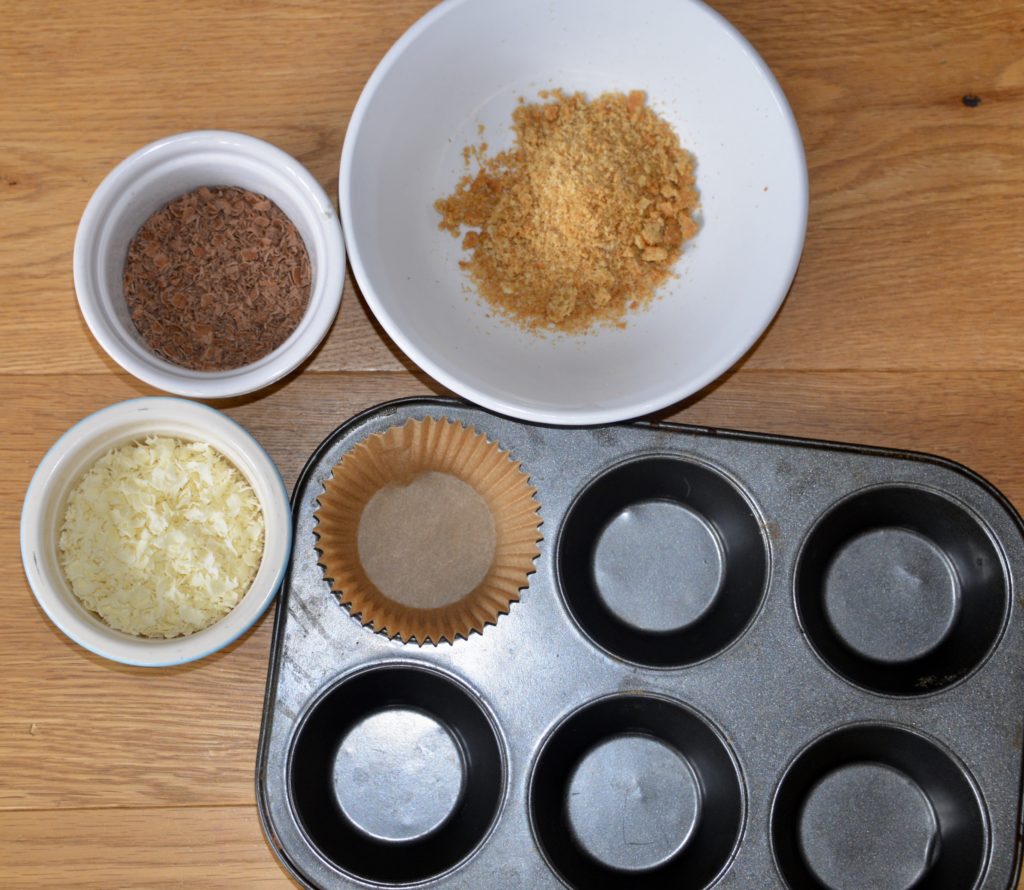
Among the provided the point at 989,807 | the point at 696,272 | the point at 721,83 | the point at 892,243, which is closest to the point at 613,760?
the point at 989,807

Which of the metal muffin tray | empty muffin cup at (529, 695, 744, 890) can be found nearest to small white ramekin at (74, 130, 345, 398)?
the metal muffin tray

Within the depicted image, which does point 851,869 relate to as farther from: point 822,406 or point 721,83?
point 721,83

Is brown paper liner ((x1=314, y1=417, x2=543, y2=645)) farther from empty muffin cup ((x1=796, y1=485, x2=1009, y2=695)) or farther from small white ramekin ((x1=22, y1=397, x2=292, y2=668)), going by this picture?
empty muffin cup ((x1=796, y1=485, x2=1009, y2=695))

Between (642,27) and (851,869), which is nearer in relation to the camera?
(642,27)

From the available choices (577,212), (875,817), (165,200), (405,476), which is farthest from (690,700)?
(165,200)

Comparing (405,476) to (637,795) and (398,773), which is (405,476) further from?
(637,795)
